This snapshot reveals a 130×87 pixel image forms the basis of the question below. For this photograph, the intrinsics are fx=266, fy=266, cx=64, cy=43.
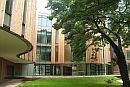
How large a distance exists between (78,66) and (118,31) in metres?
28.4

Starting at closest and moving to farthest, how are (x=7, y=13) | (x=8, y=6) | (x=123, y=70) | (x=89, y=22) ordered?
(x=7, y=13)
(x=8, y=6)
(x=123, y=70)
(x=89, y=22)

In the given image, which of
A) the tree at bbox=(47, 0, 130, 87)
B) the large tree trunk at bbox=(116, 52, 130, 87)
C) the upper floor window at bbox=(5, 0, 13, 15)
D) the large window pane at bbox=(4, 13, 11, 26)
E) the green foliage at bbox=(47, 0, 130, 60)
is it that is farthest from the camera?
the large tree trunk at bbox=(116, 52, 130, 87)

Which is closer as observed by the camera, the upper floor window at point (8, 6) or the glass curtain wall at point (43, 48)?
the upper floor window at point (8, 6)

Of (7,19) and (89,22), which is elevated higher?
(89,22)

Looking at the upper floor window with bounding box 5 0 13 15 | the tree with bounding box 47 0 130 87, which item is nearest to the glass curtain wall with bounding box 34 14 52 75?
the tree with bounding box 47 0 130 87

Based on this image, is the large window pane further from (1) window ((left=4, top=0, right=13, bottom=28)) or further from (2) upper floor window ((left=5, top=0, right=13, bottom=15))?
(2) upper floor window ((left=5, top=0, right=13, bottom=15))

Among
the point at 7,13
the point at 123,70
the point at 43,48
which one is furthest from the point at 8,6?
the point at 43,48

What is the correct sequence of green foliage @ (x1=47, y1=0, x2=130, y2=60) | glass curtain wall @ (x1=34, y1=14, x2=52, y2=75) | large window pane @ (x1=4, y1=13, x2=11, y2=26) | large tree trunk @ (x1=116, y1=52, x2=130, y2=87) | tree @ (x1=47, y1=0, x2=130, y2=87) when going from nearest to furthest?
1. large window pane @ (x1=4, y1=13, x2=11, y2=26)
2. green foliage @ (x1=47, y1=0, x2=130, y2=60)
3. tree @ (x1=47, y1=0, x2=130, y2=87)
4. large tree trunk @ (x1=116, y1=52, x2=130, y2=87)
5. glass curtain wall @ (x1=34, y1=14, x2=52, y2=75)

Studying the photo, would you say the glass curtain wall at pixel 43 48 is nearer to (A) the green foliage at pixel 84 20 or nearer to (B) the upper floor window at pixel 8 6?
(A) the green foliage at pixel 84 20

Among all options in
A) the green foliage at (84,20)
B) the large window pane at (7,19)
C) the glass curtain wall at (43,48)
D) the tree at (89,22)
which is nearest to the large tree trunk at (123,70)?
the tree at (89,22)

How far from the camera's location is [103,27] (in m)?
30.7

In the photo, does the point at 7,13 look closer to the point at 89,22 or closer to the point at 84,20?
the point at 84,20

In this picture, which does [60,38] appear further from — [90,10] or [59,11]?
[90,10]

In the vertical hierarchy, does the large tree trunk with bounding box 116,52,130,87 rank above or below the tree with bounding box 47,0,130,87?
below
